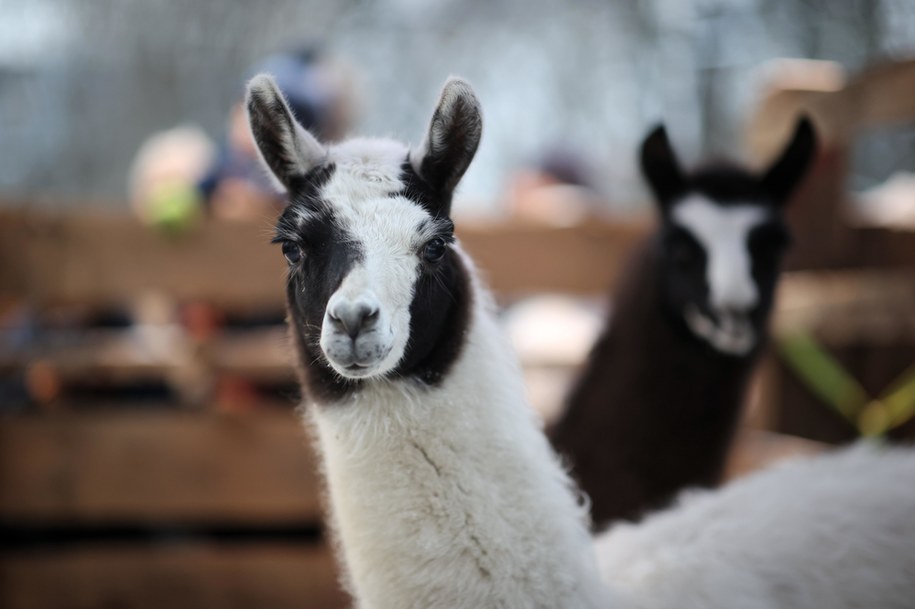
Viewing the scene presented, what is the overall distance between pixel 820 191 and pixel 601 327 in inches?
56.2

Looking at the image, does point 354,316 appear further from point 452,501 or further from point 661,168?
point 661,168

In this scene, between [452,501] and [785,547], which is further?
[785,547]

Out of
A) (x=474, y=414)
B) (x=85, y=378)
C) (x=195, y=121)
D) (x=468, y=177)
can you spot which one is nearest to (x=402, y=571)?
(x=474, y=414)

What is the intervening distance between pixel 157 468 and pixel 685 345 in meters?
2.66

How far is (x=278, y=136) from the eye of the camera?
5.81 feet

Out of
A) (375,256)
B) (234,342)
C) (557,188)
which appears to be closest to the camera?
(375,256)

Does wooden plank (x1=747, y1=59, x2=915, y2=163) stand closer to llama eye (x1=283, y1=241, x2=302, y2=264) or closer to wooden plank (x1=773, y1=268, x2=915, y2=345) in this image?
wooden plank (x1=773, y1=268, x2=915, y2=345)

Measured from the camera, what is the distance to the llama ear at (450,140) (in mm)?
1692

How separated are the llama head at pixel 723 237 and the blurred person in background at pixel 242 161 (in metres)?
2.01

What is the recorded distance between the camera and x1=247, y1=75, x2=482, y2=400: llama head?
157cm

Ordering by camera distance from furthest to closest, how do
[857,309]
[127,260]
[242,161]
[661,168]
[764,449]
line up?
[242,161] → [127,260] → [764,449] → [857,309] → [661,168]

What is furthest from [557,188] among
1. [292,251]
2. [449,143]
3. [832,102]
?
[292,251]

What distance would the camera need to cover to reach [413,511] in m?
1.59

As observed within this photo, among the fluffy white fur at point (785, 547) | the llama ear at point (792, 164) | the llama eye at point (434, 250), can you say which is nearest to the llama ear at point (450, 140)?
the llama eye at point (434, 250)
